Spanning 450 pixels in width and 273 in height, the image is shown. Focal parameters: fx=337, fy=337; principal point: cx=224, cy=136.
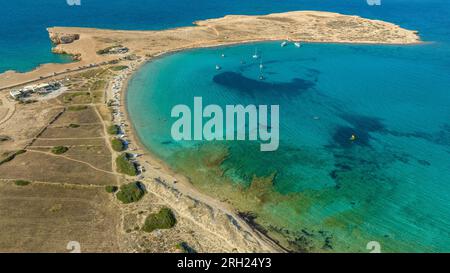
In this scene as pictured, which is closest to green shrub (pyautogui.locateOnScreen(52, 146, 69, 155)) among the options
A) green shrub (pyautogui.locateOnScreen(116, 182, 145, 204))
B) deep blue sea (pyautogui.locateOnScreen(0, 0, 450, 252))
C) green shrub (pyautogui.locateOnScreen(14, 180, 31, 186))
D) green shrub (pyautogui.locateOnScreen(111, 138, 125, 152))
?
green shrub (pyautogui.locateOnScreen(111, 138, 125, 152))

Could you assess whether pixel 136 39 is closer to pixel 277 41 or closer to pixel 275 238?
pixel 277 41

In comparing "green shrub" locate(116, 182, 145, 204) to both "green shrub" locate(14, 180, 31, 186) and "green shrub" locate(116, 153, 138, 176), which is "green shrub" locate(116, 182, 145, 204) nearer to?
"green shrub" locate(116, 153, 138, 176)

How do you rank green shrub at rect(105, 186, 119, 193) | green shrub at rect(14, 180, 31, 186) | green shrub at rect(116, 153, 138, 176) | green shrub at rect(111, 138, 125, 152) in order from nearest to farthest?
green shrub at rect(105, 186, 119, 193), green shrub at rect(14, 180, 31, 186), green shrub at rect(116, 153, 138, 176), green shrub at rect(111, 138, 125, 152)

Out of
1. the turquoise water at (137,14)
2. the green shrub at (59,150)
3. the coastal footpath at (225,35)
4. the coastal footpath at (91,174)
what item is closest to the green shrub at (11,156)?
the coastal footpath at (91,174)

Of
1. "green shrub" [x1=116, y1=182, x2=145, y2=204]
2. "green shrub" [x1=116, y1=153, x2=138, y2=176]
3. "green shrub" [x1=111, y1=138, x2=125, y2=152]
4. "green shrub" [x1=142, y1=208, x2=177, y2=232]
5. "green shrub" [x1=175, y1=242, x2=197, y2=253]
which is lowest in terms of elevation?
"green shrub" [x1=175, y1=242, x2=197, y2=253]

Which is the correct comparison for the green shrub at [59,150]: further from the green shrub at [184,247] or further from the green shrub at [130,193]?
the green shrub at [184,247]

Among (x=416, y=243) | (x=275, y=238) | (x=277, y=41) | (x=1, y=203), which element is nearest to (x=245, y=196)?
(x=275, y=238)

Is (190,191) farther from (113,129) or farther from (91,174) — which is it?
(113,129)
